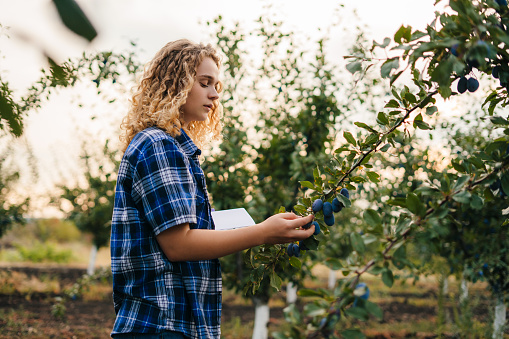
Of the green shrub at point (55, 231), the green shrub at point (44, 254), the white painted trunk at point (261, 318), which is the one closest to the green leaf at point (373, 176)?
the white painted trunk at point (261, 318)

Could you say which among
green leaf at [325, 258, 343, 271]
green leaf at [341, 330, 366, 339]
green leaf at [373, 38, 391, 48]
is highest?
green leaf at [373, 38, 391, 48]

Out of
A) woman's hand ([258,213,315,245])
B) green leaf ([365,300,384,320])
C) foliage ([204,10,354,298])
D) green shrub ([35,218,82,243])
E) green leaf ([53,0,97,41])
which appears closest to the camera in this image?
green leaf ([53,0,97,41])

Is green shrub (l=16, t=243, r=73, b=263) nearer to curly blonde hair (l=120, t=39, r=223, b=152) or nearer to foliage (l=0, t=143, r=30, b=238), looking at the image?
foliage (l=0, t=143, r=30, b=238)

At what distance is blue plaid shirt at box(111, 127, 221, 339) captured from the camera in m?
1.01

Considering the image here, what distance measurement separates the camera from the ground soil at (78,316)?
3.97 meters

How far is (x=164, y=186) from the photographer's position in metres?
1.03

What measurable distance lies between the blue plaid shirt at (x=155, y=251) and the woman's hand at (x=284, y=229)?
0.19 m

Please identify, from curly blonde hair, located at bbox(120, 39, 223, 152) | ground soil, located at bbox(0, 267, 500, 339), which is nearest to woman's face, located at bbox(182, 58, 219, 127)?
curly blonde hair, located at bbox(120, 39, 223, 152)

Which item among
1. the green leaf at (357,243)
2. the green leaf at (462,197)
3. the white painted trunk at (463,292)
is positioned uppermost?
the green leaf at (462,197)

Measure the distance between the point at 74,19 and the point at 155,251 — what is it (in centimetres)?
82

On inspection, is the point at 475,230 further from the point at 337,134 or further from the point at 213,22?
the point at 213,22

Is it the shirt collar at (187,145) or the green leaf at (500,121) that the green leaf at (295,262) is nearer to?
the shirt collar at (187,145)

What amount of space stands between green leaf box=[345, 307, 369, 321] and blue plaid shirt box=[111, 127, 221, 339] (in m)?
0.48

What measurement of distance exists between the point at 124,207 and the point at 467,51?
864mm
